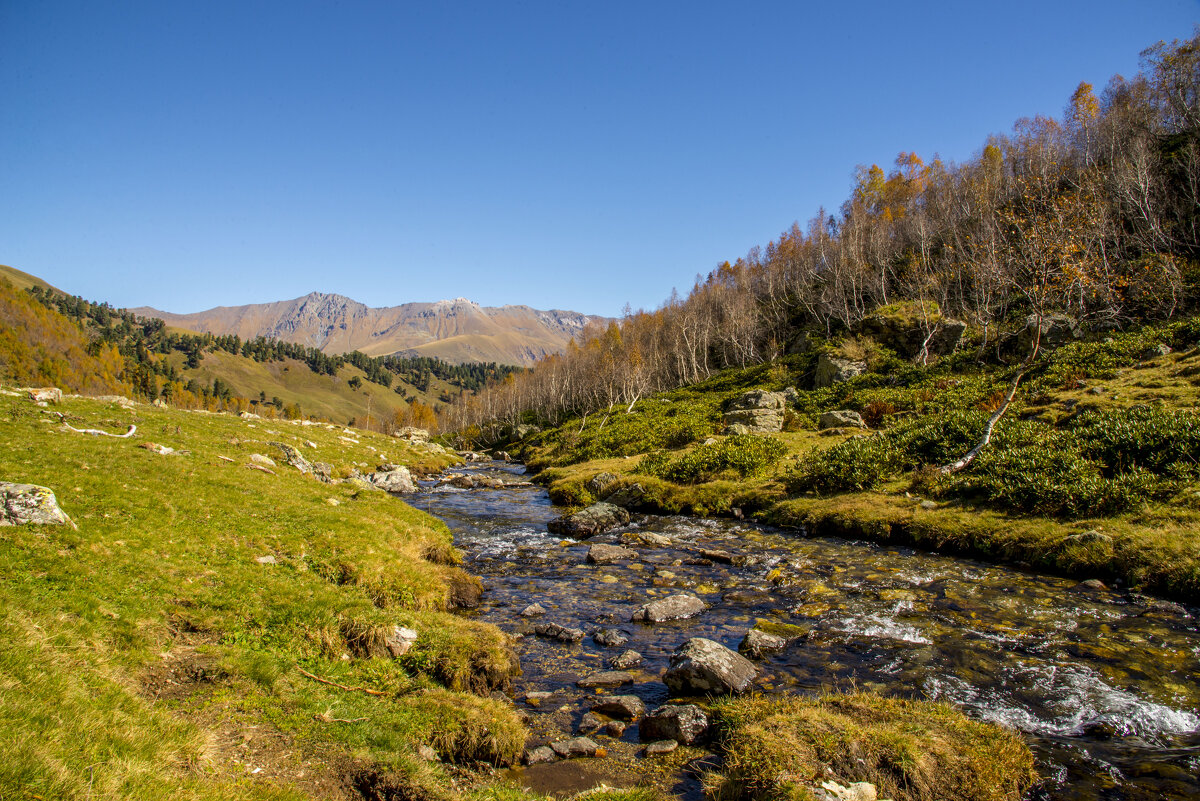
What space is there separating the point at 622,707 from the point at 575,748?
55.7 inches

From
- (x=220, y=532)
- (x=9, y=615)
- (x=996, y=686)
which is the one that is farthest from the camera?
(x=220, y=532)

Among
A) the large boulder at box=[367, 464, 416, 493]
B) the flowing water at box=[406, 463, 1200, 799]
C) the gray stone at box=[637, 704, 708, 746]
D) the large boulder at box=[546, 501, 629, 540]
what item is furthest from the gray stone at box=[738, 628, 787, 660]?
the large boulder at box=[367, 464, 416, 493]

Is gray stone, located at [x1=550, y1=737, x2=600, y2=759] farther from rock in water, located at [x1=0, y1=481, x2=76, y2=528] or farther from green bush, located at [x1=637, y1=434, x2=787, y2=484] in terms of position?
green bush, located at [x1=637, y1=434, x2=787, y2=484]

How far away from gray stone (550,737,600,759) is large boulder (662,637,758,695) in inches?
89.7

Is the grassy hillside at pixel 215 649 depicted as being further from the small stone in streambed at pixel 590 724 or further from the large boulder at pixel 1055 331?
the large boulder at pixel 1055 331

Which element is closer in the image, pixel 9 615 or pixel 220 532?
pixel 9 615

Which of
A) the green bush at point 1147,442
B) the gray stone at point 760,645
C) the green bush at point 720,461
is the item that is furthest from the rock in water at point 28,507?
the green bush at point 1147,442

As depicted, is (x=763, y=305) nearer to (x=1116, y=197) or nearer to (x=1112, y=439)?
(x=1116, y=197)

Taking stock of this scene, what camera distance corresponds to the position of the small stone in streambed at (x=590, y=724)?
28.7 feet

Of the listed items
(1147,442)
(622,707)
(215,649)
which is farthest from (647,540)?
(1147,442)

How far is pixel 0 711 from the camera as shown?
5.13 metres

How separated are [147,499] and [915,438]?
102 ft

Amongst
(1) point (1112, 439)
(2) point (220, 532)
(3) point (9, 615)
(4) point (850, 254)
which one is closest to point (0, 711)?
(3) point (9, 615)

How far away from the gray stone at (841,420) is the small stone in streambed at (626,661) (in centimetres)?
3094
